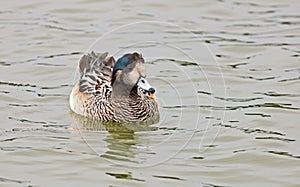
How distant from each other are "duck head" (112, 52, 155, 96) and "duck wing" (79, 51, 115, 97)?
12.0 inches

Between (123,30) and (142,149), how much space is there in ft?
16.8

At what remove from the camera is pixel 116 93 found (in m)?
11.6

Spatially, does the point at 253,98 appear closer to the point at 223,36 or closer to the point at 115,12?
the point at 223,36

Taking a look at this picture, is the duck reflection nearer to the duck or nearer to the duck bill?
the duck

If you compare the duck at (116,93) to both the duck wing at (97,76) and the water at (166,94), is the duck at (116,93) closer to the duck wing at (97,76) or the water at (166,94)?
the duck wing at (97,76)

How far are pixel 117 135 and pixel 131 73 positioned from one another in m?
0.78

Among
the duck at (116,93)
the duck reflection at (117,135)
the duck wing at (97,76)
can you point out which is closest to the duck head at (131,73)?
the duck at (116,93)

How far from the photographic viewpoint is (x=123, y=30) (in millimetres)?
15008

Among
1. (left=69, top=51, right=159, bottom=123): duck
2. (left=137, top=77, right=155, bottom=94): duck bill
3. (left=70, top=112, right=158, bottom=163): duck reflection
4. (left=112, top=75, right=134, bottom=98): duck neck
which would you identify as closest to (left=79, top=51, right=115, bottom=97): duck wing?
(left=69, top=51, right=159, bottom=123): duck

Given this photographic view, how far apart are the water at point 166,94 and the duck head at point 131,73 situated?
1.68 ft

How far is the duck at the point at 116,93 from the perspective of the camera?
1115 cm

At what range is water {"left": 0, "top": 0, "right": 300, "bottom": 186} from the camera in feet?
30.8

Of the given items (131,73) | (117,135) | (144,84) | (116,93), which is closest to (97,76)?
(116,93)

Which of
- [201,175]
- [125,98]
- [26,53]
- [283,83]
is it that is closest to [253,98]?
[283,83]
